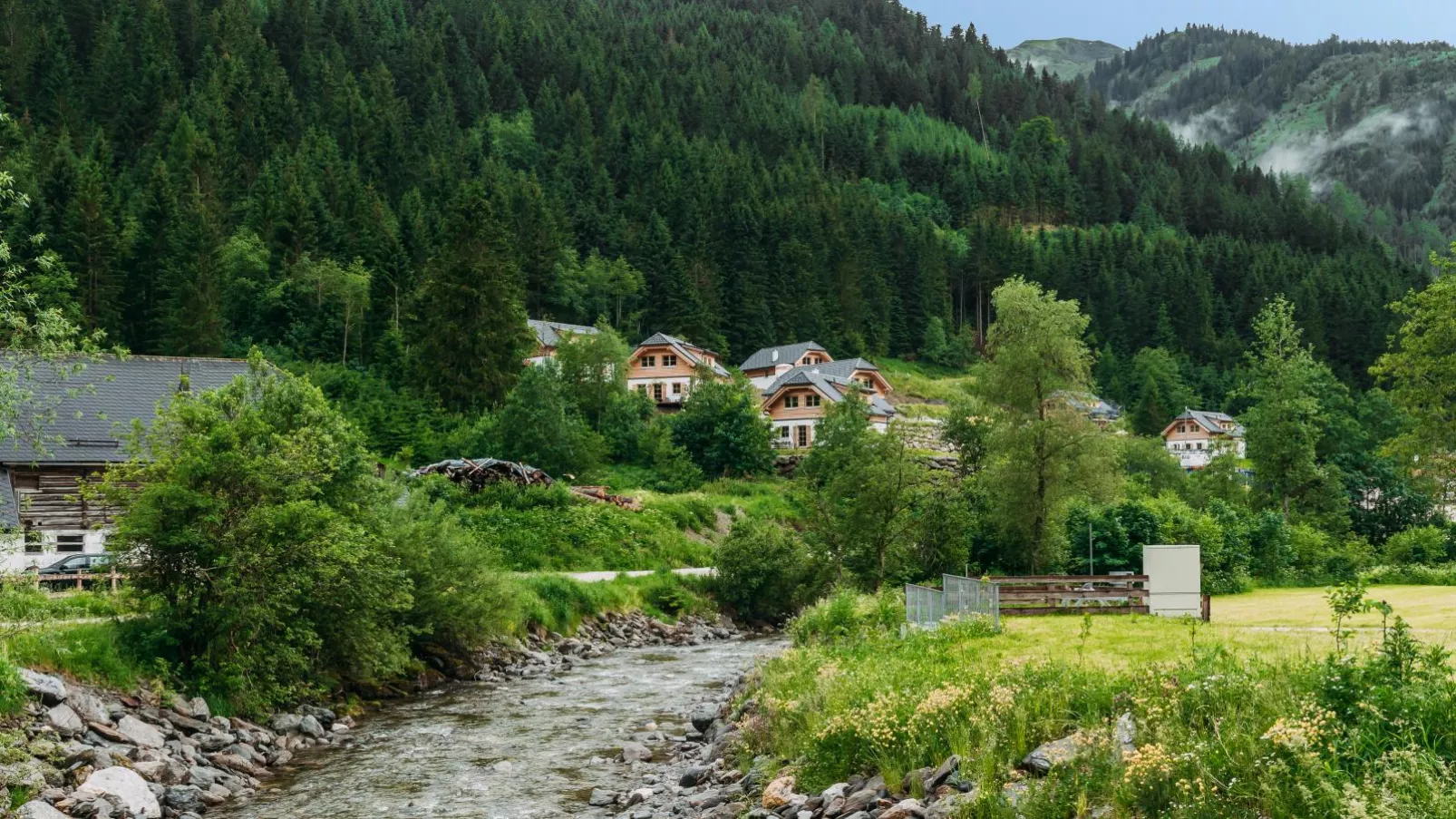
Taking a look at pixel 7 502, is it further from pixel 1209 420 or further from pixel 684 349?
pixel 1209 420

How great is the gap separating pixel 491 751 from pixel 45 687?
8422 mm

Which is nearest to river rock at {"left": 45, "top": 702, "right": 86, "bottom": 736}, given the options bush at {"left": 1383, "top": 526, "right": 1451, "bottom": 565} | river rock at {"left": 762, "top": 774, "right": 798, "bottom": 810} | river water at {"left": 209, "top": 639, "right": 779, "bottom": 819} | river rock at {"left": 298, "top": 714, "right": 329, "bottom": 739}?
river water at {"left": 209, "top": 639, "right": 779, "bottom": 819}

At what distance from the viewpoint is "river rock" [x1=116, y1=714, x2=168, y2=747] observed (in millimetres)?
20719

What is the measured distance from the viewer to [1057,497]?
146ft

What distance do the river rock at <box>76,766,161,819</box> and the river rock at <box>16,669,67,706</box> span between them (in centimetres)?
263

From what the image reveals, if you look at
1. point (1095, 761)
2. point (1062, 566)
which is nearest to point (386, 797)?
point (1095, 761)

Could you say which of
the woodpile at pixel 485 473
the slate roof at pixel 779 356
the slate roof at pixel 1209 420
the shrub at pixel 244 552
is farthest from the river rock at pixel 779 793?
the slate roof at pixel 1209 420

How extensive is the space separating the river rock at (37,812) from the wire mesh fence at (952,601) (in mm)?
16986

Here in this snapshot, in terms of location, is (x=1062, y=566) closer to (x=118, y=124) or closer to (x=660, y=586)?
(x=660, y=586)

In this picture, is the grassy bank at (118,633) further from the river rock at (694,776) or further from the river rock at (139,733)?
the river rock at (694,776)

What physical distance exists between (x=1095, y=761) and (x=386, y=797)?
42.3ft

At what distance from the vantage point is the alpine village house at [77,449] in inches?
1555

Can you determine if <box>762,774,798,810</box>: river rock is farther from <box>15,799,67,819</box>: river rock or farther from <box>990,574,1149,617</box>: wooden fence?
<box>990,574,1149,617</box>: wooden fence

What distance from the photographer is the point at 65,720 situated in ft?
65.2
